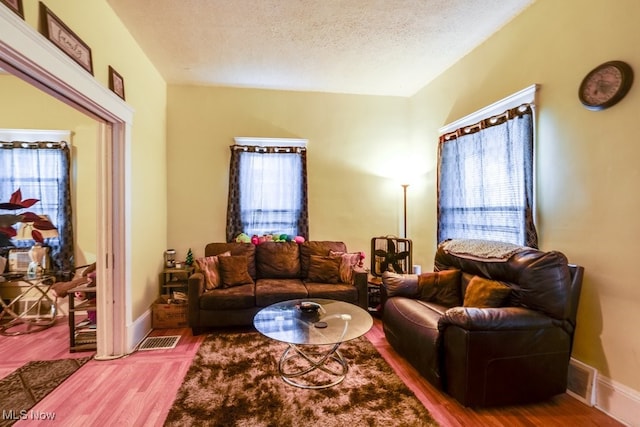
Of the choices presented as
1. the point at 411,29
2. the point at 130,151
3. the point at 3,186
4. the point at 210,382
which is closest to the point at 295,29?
the point at 411,29

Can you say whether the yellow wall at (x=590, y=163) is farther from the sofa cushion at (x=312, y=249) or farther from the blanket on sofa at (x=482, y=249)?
the sofa cushion at (x=312, y=249)

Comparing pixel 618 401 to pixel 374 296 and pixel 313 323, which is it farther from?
pixel 374 296

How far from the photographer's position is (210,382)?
2268mm

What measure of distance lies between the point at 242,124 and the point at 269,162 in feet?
2.16

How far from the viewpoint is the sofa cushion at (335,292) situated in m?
3.28

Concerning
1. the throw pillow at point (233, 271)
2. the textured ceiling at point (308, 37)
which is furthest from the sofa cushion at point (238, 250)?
the textured ceiling at point (308, 37)

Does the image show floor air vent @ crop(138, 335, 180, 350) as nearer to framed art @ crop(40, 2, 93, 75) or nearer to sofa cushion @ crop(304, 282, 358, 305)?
sofa cushion @ crop(304, 282, 358, 305)

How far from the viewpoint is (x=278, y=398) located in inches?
81.7

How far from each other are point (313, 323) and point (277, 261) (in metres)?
1.57

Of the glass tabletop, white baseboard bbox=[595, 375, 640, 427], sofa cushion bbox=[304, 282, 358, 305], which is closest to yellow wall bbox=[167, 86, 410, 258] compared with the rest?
sofa cushion bbox=[304, 282, 358, 305]

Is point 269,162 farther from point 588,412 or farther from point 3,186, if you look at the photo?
point 588,412

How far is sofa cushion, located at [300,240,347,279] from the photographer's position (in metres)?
3.88

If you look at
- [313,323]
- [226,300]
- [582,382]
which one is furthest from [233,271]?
[582,382]

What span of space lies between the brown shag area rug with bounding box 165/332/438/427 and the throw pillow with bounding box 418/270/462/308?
2.43 ft
